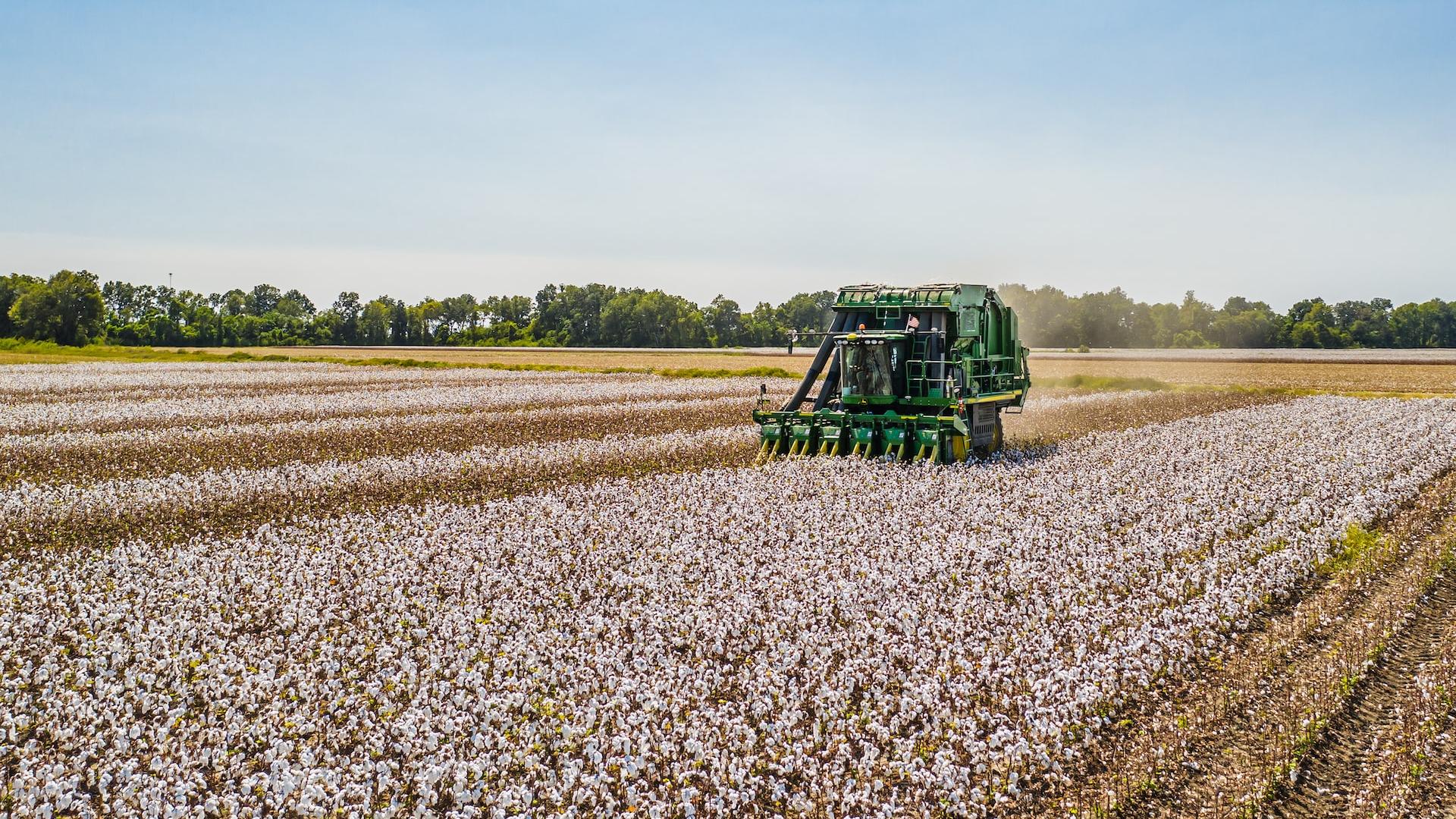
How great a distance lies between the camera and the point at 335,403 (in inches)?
1270

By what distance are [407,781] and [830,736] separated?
2.61 meters

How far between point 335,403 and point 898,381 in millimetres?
21718

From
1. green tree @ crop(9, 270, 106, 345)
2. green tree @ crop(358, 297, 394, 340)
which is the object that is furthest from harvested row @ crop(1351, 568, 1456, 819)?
green tree @ crop(358, 297, 394, 340)

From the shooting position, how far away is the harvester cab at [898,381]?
56.9 ft

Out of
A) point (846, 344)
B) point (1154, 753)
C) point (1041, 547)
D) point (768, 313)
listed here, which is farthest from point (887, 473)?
point (768, 313)

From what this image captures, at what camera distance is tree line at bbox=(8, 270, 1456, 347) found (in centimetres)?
10244

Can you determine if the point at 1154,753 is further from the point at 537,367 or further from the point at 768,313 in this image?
the point at 768,313

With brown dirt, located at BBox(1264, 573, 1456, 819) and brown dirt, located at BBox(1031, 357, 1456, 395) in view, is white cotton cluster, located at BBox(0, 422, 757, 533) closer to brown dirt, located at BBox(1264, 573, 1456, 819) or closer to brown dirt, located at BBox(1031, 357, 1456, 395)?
brown dirt, located at BBox(1264, 573, 1456, 819)

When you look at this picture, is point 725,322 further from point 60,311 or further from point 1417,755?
point 1417,755

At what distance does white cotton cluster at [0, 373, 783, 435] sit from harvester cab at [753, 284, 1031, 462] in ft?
50.0

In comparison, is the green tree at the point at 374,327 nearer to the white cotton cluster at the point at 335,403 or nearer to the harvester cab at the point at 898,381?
the white cotton cluster at the point at 335,403

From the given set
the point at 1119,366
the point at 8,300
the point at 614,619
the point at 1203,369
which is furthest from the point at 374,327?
the point at 614,619

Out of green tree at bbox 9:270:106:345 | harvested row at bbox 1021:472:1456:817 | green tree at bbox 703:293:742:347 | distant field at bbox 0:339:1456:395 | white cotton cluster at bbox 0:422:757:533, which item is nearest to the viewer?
harvested row at bbox 1021:472:1456:817

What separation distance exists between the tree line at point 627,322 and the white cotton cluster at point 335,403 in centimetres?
6090
